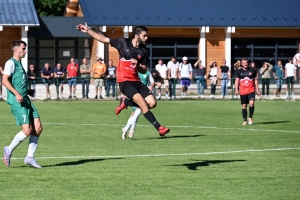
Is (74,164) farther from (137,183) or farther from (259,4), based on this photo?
(259,4)

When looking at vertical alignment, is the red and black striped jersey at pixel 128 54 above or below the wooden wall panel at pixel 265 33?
below

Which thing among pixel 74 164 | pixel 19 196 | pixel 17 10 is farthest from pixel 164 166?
pixel 17 10

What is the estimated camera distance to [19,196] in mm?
10344

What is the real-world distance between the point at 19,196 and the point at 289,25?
4074cm

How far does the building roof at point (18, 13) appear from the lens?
46.3 m

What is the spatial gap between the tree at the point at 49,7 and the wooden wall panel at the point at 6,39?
16.5m

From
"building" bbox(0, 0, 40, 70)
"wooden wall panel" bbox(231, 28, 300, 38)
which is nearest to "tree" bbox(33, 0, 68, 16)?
"building" bbox(0, 0, 40, 70)

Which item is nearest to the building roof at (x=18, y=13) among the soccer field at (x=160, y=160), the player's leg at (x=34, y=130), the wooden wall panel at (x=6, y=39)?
the wooden wall panel at (x=6, y=39)

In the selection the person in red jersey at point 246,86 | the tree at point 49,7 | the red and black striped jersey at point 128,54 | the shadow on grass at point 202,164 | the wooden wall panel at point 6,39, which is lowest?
the shadow on grass at point 202,164

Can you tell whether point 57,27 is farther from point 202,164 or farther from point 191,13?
point 202,164

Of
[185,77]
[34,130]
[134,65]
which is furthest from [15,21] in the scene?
[34,130]

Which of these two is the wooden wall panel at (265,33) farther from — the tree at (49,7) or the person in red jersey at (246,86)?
the person in red jersey at (246,86)

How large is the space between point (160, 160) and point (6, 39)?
117ft

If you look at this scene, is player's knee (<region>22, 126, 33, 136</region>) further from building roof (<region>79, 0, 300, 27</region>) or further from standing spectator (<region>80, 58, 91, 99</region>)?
building roof (<region>79, 0, 300, 27</region>)
